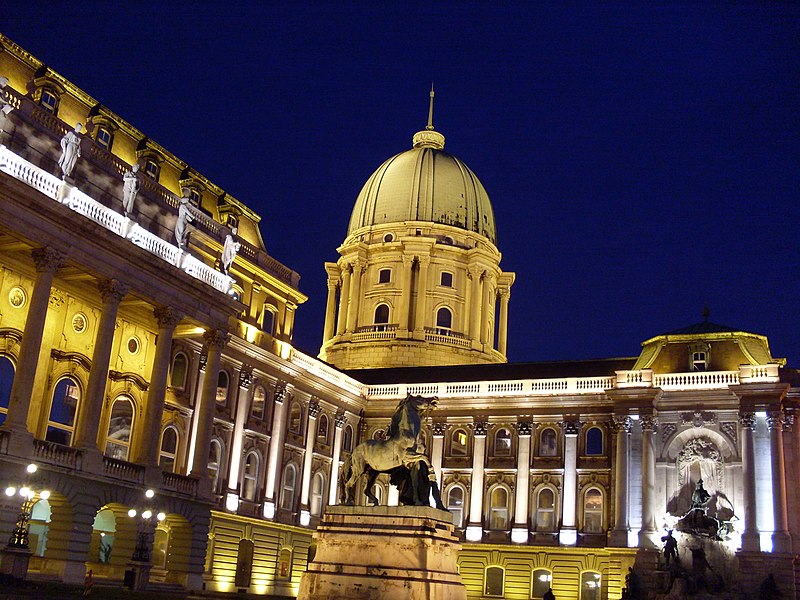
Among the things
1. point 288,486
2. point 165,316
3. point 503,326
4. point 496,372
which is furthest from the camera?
point 503,326

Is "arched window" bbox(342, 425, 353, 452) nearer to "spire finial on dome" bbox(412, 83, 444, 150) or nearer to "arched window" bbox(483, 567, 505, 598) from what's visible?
"arched window" bbox(483, 567, 505, 598)

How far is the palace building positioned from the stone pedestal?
9981 millimetres

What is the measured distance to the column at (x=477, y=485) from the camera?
63.0 meters

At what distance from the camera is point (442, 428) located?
65.8 metres

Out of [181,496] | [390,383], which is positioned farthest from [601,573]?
[181,496]

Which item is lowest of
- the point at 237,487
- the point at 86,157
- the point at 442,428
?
the point at 237,487

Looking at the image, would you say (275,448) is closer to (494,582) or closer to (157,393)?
(157,393)

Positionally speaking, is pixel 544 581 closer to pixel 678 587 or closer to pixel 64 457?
pixel 678 587

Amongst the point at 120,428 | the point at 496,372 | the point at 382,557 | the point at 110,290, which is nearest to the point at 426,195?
the point at 496,372

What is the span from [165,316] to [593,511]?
31252 mm

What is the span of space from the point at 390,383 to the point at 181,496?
27856 mm

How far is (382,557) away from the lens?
1029 inches

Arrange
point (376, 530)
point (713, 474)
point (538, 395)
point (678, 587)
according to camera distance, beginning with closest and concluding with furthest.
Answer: point (376, 530)
point (678, 587)
point (713, 474)
point (538, 395)

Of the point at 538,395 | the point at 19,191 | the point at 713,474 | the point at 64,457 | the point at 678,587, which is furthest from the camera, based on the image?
the point at 538,395
